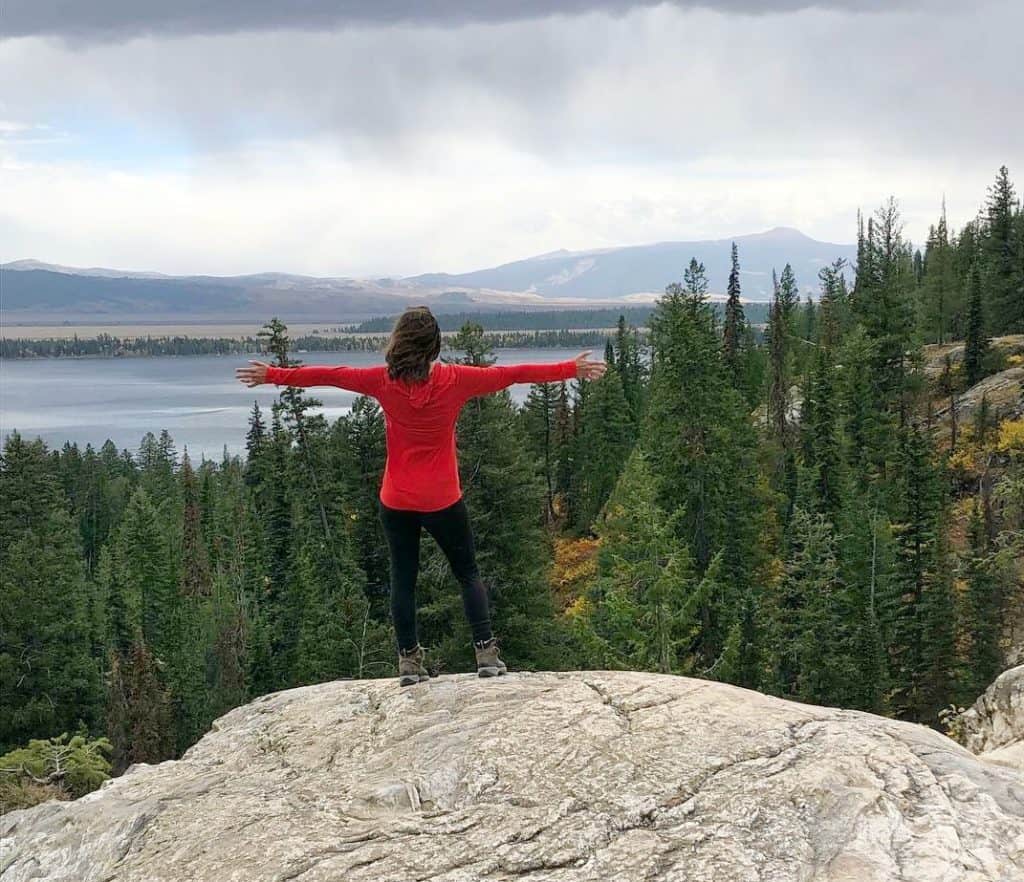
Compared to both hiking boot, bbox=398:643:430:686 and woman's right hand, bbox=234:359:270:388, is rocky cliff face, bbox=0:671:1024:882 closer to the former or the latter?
hiking boot, bbox=398:643:430:686

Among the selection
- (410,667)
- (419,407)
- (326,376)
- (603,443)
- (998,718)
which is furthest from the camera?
(603,443)

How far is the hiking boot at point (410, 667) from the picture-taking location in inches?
284

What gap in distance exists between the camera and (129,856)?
543cm

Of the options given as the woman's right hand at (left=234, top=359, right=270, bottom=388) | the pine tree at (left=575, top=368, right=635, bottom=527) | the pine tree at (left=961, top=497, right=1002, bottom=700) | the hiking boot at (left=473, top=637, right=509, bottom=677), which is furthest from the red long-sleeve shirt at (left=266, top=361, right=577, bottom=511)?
the pine tree at (left=575, top=368, right=635, bottom=527)

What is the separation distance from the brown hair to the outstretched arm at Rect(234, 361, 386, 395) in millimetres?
167

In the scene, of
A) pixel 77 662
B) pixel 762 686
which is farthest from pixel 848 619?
pixel 77 662

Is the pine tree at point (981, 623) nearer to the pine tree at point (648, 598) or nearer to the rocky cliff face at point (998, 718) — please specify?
the pine tree at point (648, 598)

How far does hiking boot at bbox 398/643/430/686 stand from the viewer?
721cm

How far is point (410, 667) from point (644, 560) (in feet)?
46.8

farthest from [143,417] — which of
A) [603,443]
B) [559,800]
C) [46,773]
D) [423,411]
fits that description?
[559,800]

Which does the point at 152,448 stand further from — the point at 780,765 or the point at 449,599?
the point at 780,765

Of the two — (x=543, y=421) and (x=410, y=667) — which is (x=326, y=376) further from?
(x=543, y=421)

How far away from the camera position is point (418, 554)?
22.2 ft

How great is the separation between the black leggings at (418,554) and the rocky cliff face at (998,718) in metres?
4.70
